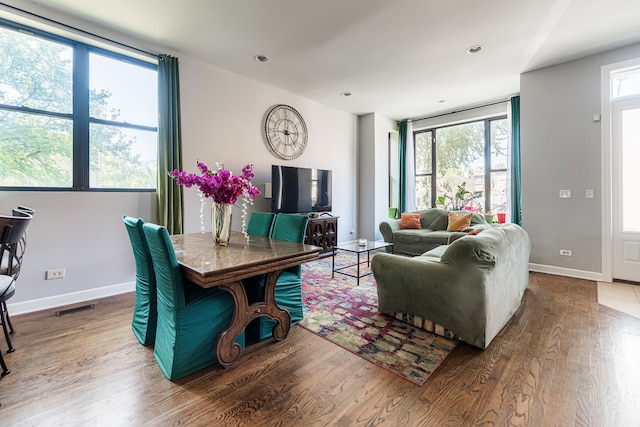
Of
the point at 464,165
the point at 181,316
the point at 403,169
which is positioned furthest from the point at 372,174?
the point at 181,316

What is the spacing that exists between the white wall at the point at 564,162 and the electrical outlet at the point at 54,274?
6016mm

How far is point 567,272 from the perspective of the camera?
393 cm

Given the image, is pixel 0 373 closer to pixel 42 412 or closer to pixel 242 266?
pixel 42 412

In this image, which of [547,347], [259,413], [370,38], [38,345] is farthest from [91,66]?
[547,347]

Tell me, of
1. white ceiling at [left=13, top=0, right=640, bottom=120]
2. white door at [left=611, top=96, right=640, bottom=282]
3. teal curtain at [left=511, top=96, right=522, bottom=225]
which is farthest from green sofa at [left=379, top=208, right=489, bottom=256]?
white ceiling at [left=13, top=0, right=640, bottom=120]

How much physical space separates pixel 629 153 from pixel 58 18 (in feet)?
22.2

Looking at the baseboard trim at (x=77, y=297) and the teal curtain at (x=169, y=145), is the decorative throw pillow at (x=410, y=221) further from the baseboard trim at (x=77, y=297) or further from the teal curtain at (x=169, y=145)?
the teal curtain at (x=169, y=145)

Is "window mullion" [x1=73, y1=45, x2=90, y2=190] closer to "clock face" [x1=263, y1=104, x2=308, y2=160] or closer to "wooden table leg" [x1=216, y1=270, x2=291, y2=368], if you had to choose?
"clock face" [x1=263, y1=104, x2=308, y2=160]

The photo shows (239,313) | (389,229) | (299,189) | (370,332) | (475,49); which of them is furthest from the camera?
(389,229)

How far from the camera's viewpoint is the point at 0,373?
172 centimetres

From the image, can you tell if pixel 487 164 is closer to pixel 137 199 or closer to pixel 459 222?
pixel 459 222

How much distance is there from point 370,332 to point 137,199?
10.0ft

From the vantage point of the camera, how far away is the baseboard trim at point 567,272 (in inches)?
146

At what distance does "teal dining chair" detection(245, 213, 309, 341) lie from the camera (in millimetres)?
2135
